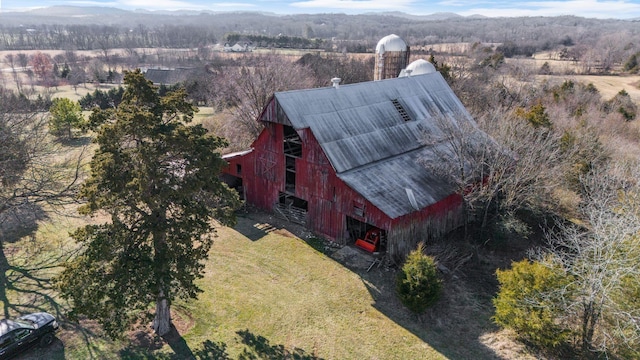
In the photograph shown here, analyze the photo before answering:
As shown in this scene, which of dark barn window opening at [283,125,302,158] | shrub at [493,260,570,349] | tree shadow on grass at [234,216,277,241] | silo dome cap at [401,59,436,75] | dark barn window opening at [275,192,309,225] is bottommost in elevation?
tree shadow on grass at [234,216,277,241]

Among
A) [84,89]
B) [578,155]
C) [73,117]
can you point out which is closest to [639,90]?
[578,155]

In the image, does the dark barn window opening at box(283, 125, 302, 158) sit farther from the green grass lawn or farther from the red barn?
the green grass lawn

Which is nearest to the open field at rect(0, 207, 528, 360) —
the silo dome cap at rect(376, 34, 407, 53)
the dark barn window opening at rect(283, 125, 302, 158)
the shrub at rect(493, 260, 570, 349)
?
Answer: the shrub at rect(493, 260, 570, 349)

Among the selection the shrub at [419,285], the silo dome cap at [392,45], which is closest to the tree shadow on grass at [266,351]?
the shrub at [419,285]

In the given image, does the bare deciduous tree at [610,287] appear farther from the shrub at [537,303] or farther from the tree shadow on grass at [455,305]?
the tree shadow on grass at [455,305]

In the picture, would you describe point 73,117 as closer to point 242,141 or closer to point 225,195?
A: point 242,141
